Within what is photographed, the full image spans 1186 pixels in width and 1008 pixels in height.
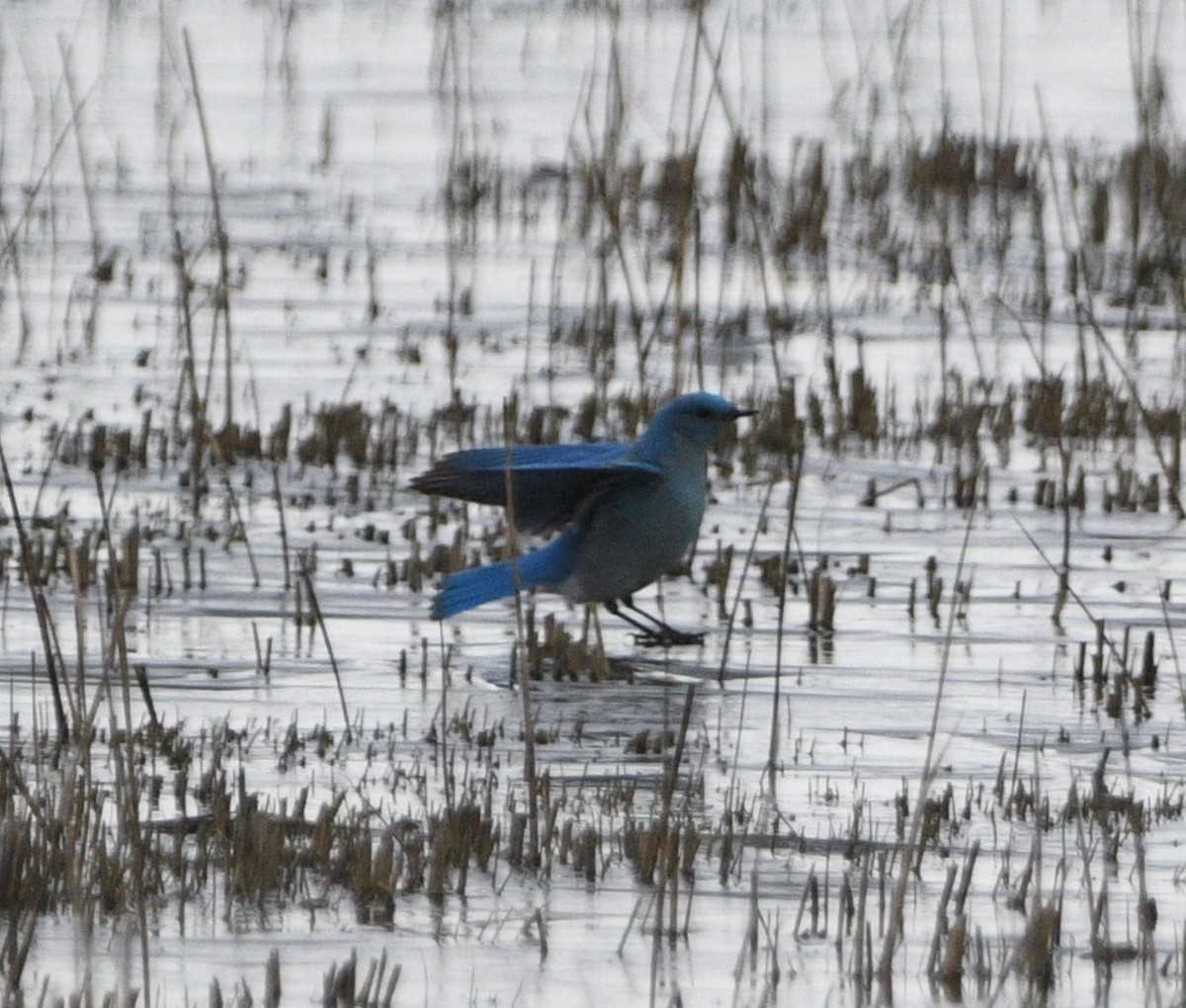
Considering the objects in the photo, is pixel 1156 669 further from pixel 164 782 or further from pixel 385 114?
pixel 385 114

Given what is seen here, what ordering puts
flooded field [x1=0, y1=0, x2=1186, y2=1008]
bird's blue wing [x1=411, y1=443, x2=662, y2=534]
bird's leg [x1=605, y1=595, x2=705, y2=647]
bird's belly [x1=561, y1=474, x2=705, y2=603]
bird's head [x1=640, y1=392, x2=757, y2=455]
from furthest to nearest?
bird's leg [x1=605, y1=595, x2=705, y2=647], bird's head [x1=640, y1=392, x2=757, y2=455], bird's belly [x1=561, y1=474, x2=705, y2=603], bird's blue wing [x1=411, y1=443, x2=662, y2=534], flooded field [x1=0, y1=0, x2=1186, y2=1008]

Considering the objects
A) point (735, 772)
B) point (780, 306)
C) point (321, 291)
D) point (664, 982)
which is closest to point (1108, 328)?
point (780, 306)

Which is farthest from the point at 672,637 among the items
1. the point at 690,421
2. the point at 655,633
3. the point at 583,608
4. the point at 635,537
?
the point at 583,608

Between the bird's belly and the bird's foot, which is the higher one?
the bird's belly

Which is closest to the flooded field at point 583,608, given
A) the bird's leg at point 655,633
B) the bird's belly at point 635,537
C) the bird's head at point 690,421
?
the bird's leg at point 655,633

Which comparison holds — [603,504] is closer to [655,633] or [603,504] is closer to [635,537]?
[635,537]

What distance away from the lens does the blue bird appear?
569 centimetres

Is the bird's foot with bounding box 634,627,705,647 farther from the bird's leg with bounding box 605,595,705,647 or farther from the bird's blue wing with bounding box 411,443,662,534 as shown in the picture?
the bird's blue wing with bounding box 411,443,662,534

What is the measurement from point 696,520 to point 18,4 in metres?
14.9

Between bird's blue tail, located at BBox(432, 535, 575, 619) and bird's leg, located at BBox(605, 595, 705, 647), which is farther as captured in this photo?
bird's leg, located at BBox(605, 595, 705, 647)

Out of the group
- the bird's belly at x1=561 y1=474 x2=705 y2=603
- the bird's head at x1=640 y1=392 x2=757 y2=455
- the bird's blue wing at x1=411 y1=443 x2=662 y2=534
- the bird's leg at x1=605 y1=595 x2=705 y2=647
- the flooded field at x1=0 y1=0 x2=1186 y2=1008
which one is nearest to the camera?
the flooded field at x1=0 y1=0 x2=1186 y2=1008

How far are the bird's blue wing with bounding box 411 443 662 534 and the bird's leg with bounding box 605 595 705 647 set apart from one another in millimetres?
261

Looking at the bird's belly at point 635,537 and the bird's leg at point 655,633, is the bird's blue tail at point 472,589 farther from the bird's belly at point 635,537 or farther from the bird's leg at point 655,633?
the bird's leg at point 655,633

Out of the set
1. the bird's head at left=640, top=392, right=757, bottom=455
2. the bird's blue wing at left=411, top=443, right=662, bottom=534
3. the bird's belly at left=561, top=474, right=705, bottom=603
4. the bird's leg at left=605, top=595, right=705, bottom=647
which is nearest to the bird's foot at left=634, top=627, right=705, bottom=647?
the bird's leg at left=605, top=595, right=705, bottom=647
